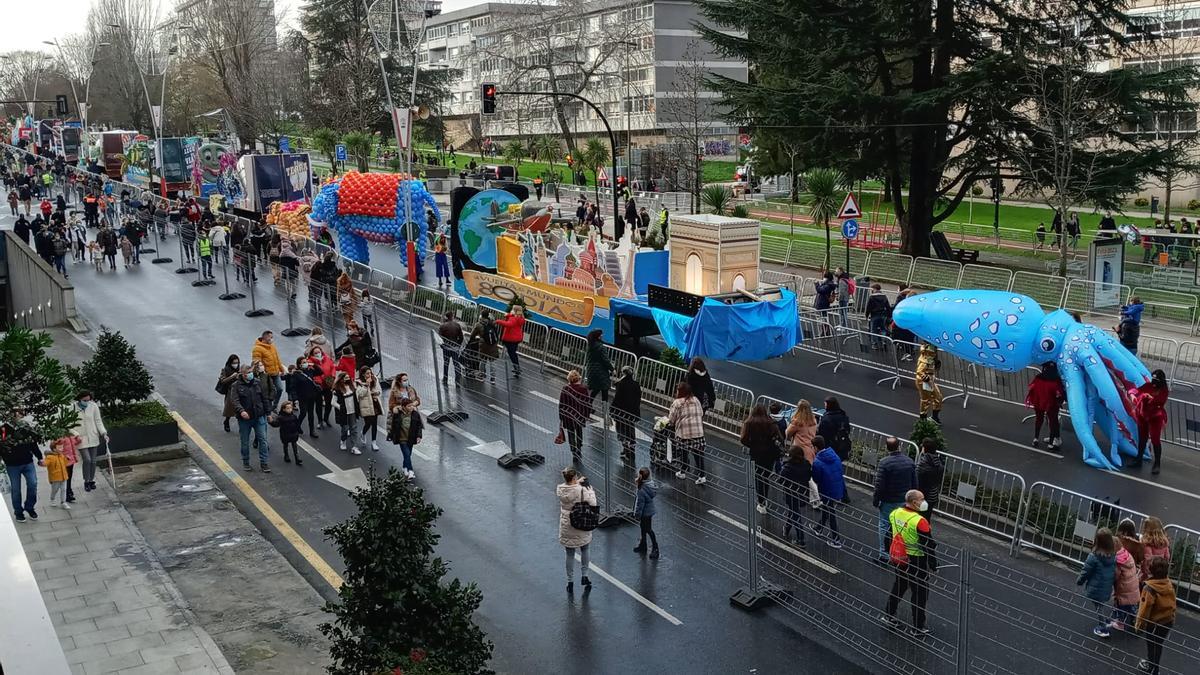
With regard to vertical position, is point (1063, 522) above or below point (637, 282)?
below

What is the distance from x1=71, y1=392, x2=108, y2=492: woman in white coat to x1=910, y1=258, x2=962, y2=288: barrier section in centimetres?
2169

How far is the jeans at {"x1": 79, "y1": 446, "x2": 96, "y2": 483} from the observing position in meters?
14.6

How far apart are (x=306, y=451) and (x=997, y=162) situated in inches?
924

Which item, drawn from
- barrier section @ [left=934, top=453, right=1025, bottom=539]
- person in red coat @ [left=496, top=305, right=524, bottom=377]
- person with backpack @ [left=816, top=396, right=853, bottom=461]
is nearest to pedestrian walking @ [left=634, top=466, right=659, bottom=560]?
person with backpack @ [left=816, top=396, right=853, bottom=461]

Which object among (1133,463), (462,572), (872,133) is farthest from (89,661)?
(872,133)

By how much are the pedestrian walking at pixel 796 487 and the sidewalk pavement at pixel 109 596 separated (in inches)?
238

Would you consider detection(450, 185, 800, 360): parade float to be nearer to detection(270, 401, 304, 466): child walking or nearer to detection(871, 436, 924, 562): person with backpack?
detection(270, 401, 304, 466): child walking

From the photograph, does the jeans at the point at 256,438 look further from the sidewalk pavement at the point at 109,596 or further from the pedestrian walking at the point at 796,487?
the pedestrian walking at the point at 796,487

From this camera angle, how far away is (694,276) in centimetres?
2070

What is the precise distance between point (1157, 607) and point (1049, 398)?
7.28 metres

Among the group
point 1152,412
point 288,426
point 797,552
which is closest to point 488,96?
point 288,426

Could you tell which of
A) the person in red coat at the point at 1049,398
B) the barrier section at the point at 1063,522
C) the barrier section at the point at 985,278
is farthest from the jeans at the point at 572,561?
the barrier section at the point at 985,278

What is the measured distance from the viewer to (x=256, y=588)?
11867 mm

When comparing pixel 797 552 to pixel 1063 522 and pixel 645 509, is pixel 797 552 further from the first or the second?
pixel 1063 522
